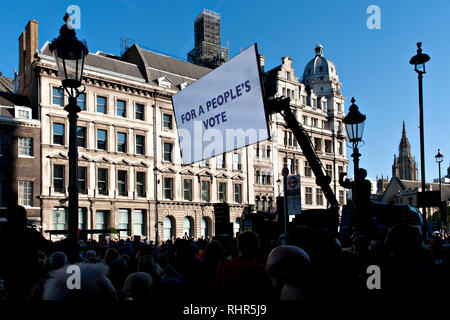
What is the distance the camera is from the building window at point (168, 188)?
41438 millimetres

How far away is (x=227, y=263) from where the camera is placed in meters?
4.61

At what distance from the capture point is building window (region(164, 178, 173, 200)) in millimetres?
41438

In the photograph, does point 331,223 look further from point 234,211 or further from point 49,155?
point 234,211

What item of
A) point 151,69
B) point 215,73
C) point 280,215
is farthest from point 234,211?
point 215,73

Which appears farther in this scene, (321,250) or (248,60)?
(248,60)

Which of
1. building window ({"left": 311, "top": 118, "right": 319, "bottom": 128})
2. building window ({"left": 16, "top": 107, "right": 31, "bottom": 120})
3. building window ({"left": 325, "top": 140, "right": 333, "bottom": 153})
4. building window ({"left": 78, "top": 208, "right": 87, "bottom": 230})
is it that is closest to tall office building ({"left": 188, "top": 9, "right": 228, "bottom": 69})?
building window ({"left": 311, "top": 118, "right": 319, "bottom": 128})

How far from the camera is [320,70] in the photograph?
60375mm

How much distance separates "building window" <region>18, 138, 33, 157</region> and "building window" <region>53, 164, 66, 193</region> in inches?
86.9

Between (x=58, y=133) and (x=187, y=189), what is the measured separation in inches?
531

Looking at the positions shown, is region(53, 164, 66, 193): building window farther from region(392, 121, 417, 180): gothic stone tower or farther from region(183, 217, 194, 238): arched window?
region(392, 121, 417, 180): gothic stone tower

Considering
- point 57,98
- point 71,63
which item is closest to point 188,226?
point 57,98

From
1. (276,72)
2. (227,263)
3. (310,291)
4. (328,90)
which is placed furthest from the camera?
(328,90)

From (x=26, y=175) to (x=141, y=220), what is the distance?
10704 millimetres

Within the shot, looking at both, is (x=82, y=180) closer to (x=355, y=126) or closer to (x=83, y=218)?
(x=83, y=218)
